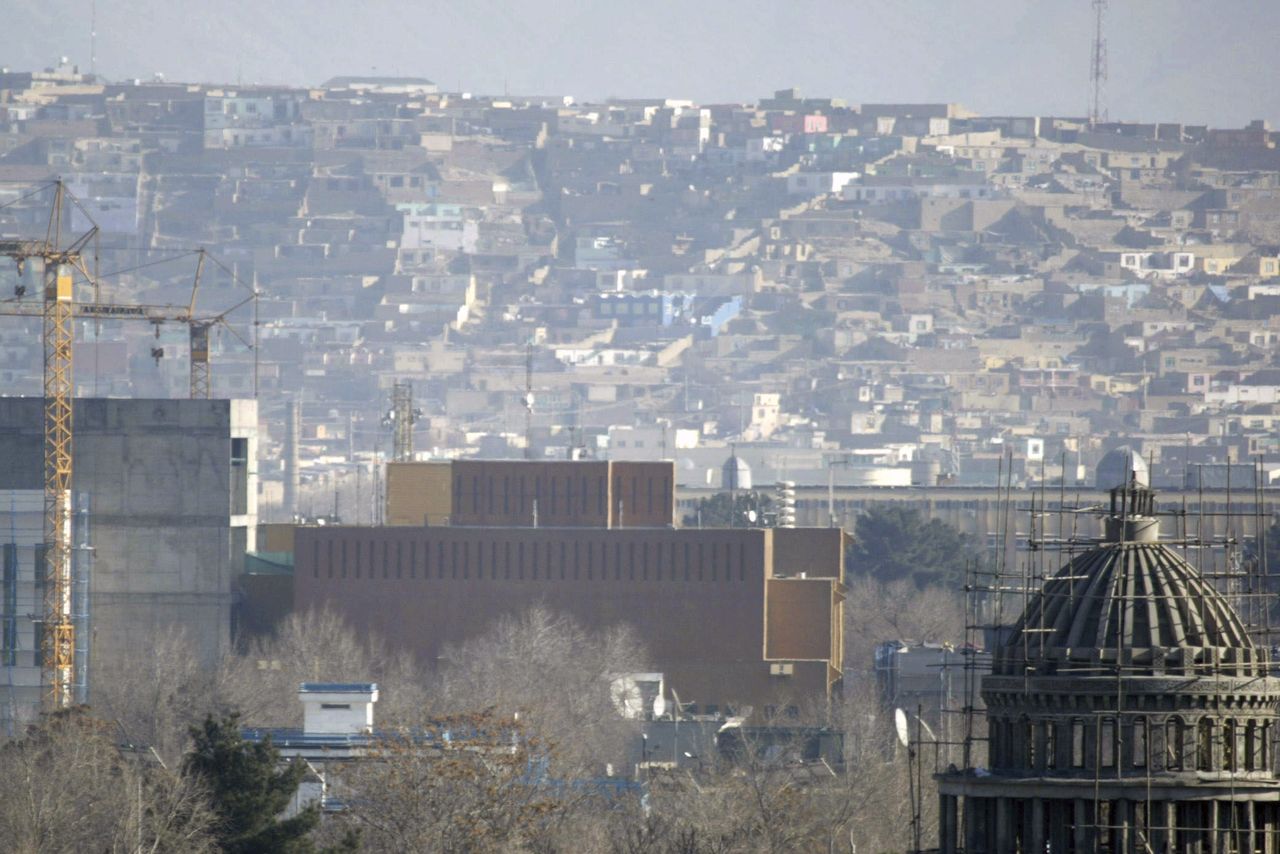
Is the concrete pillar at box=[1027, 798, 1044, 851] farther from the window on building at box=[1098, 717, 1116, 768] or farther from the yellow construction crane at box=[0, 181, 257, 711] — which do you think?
the yellow construction crane at box=[0, 181, 257, 711]

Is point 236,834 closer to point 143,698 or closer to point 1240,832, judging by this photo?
point 1240,832

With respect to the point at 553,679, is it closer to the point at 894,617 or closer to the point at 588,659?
the point at 588,659

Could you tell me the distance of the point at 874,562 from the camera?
14488 centimetres

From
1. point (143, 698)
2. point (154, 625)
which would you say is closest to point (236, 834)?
point (143, 698)

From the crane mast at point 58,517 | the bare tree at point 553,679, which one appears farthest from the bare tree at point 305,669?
the crane mast at point 58,517

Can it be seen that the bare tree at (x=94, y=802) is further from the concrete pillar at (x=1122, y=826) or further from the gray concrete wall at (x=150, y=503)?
the gray concrete wall at (x=150, y=503)

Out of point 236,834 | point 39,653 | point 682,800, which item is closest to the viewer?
point 236,834

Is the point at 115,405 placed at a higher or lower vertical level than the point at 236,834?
higher

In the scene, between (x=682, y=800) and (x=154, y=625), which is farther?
(x=154, y=625)

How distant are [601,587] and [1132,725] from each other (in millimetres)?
77200

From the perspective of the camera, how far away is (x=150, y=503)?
108250 millimetres

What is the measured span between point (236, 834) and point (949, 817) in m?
18.8

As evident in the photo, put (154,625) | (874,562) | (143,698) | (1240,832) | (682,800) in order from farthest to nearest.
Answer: (874,562) → (154,625) → (143,698) → (682,800) → (1240,832)

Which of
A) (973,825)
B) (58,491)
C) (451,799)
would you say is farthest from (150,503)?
(973,825)
